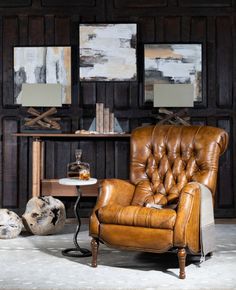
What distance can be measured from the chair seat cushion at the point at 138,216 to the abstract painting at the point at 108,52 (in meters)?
2.59

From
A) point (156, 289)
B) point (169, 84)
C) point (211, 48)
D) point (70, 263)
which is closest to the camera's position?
point (156, 289)

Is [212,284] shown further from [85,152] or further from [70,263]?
[85,152]

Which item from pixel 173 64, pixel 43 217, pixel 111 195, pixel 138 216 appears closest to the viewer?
pixel 138 216

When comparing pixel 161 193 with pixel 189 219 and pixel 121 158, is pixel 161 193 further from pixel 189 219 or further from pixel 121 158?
pixel 121 158

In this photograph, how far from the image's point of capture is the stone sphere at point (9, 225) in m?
4.77

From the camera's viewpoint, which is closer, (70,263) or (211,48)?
(70,263)

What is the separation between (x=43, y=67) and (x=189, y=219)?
319 cm

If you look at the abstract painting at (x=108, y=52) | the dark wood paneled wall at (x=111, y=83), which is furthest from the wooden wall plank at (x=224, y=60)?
the abstract painting at (x=108, y=52)

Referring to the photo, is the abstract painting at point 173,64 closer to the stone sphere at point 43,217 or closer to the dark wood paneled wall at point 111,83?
the dark wood paneled wall at point 111,83

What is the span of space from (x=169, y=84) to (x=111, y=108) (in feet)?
2.62

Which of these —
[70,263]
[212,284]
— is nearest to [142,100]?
[70,263]

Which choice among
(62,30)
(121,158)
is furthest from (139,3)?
(121,158)

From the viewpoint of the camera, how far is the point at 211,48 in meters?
6.07

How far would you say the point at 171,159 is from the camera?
4289 millimetres
